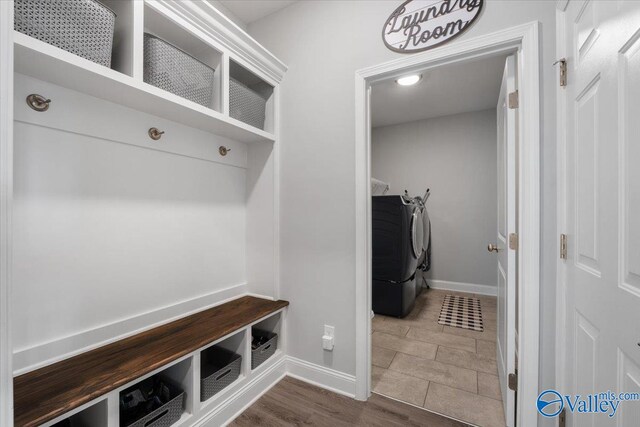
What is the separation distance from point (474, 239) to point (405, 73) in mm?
3107

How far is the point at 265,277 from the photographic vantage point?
2.02 meters

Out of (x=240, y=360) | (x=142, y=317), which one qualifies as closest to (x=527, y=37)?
(x=240, y=360)

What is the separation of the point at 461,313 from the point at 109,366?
10.8 feet

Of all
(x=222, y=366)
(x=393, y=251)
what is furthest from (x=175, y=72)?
(x=393, y=251)

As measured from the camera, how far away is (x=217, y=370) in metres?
1.57

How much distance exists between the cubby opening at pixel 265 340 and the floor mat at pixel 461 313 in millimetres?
1890

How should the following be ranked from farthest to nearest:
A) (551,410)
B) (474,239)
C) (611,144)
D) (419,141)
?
(419,141) < (474,239) < (551,410) < (611,144)

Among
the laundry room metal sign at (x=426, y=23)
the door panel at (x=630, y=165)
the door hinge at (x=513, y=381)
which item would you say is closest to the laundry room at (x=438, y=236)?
the laundry room metal sign at (x=426, y=23)

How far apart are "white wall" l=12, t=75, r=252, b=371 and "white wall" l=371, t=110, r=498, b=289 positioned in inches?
127

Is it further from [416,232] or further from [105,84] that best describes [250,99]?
[416,232]

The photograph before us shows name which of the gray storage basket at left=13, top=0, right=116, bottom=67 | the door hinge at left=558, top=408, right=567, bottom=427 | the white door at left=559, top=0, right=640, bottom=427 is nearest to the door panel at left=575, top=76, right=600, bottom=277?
the white door at left=559, top=0, right=640, bottom=427

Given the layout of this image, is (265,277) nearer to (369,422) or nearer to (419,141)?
(369,422)

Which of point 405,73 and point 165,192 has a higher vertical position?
point 405,73

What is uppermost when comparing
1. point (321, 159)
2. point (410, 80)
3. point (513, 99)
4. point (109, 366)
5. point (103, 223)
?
point (410, 80)
